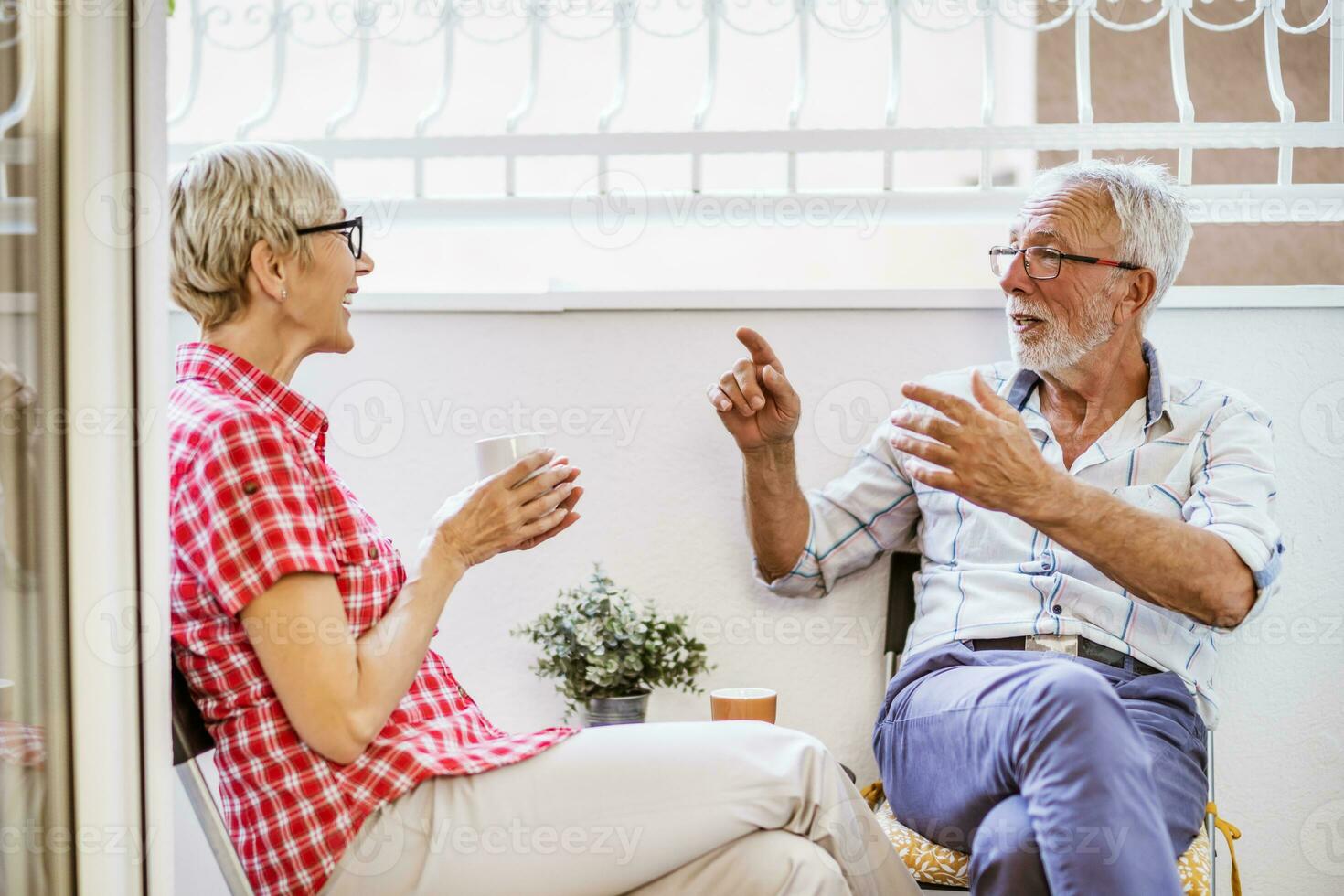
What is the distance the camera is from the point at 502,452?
1652 millimetres

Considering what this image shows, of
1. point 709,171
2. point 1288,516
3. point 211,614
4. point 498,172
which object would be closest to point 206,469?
point 211,614

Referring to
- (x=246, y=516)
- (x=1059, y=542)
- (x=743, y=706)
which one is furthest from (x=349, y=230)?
(x=1059, y=542)

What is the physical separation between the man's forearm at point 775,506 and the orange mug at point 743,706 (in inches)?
10.0

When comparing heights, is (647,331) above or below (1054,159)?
below

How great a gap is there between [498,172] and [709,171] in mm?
1494

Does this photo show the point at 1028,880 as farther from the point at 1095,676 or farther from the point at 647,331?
the point at 647,331

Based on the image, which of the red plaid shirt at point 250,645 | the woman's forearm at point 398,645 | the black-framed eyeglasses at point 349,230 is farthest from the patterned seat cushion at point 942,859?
the black-framed eyeglasses at point 349,230

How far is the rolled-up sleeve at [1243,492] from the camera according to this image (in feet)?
5.99

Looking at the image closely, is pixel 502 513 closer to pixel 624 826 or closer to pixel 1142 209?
pixel 624 826

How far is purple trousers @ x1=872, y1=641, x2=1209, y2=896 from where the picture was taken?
145cm

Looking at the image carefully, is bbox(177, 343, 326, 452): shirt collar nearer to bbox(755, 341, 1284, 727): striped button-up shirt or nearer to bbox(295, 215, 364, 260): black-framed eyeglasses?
bbox(295, 215, 364, 260): black-framed eyeglasses

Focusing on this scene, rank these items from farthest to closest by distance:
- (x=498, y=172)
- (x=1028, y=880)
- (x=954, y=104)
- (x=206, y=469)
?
(x=954, y=104), (x=498, y=172), (x=1028, y=880), (x=206, y=469)

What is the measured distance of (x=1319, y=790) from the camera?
2150 millimetres

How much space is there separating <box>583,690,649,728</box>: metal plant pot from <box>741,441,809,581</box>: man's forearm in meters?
0.33
